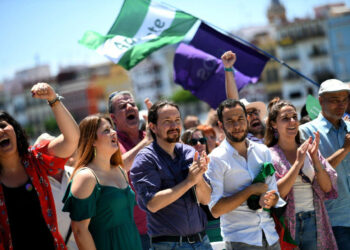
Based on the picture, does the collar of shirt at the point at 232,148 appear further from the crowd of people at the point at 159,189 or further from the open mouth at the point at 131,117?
the open mouth at the point at 131,117

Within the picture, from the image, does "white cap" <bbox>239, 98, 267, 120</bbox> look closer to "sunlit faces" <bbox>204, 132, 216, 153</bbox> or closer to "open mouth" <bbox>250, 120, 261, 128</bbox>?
"open mouth" <bbox>250, 120, 261, 128</bbox>

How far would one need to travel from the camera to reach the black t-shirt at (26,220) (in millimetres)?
3121

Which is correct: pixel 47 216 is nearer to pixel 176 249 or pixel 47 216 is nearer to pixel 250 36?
pixel 176 249

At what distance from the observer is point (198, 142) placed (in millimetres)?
4539

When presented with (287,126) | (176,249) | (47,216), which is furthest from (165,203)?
(287,126)

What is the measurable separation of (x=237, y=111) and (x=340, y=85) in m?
1.43

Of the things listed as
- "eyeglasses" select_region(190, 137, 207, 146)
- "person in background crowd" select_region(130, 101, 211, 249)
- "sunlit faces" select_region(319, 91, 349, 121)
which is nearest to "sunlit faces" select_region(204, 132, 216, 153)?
"eyeglasses" select_region(190, 137, 207, 146)

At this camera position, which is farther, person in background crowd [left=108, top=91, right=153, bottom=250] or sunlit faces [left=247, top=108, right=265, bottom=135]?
sunlit faces [left=247, top=108, right=265, bottom=135]

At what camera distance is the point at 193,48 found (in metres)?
6.59

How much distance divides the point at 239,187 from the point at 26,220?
4.92 feet

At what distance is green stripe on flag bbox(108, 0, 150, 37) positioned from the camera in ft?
21.2

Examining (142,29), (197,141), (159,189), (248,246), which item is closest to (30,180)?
(159,189)

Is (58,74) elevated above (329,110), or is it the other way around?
(58,74)

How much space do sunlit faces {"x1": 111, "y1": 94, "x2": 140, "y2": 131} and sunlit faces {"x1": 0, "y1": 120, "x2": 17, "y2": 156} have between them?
64.8 inches
